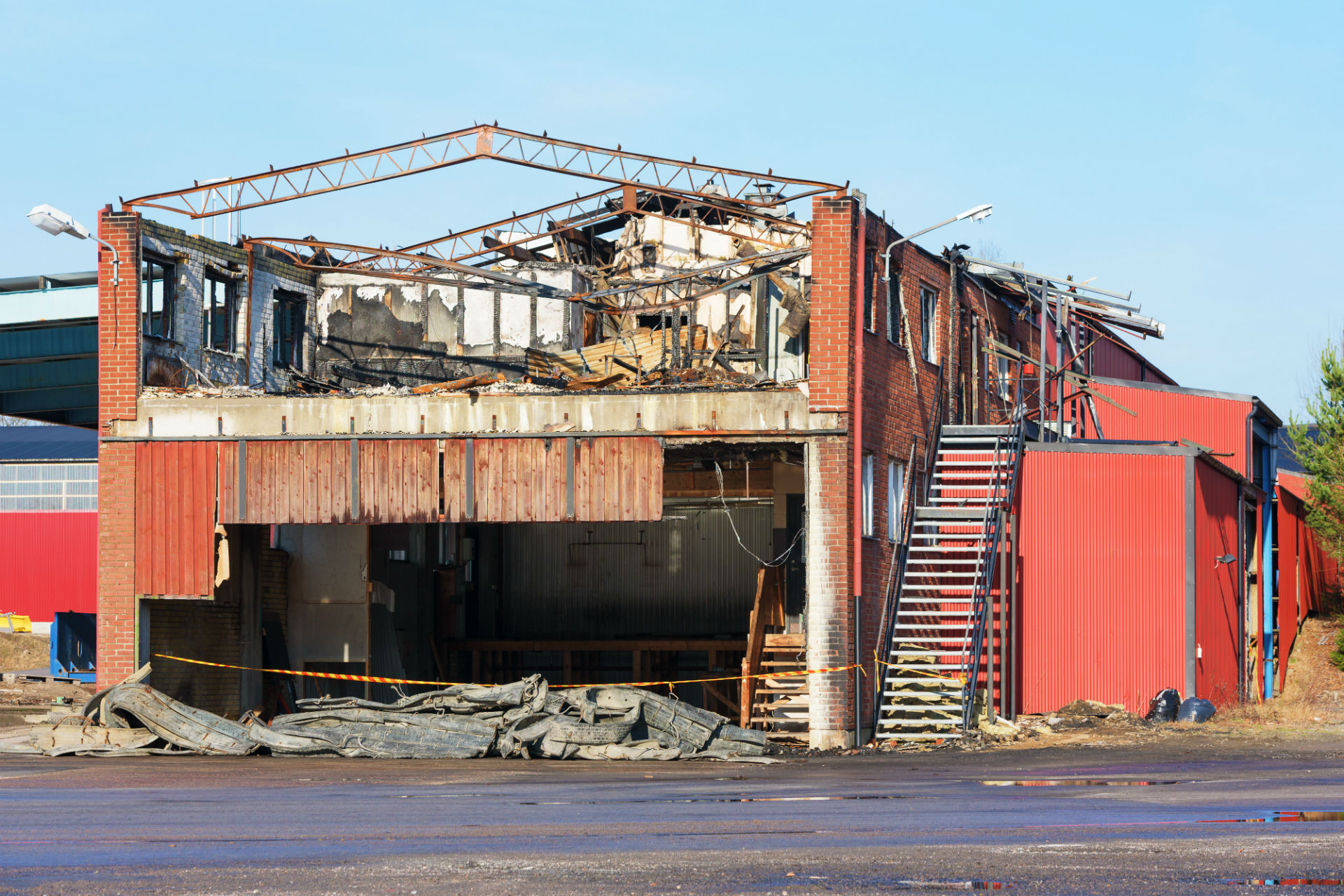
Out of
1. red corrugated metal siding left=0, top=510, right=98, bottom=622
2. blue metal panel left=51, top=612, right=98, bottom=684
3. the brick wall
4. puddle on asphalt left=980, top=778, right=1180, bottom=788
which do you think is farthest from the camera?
red corrugated metal siding left=0, top=510, right=98, bottom=622

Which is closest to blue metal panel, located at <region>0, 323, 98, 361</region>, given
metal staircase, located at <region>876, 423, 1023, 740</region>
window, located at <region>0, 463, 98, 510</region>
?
metal staircase, located at <region>876, 423, 1023, 740</region>

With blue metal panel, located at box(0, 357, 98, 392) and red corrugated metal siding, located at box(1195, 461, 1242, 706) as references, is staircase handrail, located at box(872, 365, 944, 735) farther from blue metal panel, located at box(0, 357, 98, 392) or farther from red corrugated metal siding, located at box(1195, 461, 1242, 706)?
blue metal panel, located at box(0, 357, 98, 392)

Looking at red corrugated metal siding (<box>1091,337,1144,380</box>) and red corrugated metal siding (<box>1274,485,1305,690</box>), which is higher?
red corrugated metal siding (<box>1091,337,1144,380</box>)

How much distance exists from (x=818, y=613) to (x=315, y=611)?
987 cm

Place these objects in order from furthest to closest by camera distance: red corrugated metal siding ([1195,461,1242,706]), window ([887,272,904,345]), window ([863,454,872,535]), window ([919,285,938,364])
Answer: window ([919,285,938,364]) < red corrugated metal siding ([1195,461,1242,706]) < window ([887,272,904,345]) < window ([863,454,872,535])

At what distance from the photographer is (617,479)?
23859mm

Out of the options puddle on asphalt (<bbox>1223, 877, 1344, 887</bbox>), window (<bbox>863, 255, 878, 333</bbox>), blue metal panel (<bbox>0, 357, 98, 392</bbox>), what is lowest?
puddle on asphalt (<bbox>1223, 877, 1344, 887</bbox>)

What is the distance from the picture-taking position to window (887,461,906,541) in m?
26.0

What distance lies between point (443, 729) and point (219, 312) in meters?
9.79

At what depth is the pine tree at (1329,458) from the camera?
39625mm

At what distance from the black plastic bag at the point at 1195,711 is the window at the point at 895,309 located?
25.8 ft

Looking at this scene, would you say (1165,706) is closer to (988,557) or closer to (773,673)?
(988,557)

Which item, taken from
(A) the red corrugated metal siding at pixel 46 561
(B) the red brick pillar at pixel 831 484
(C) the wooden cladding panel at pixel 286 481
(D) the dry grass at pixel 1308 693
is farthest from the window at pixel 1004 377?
(A) the red corrugated metal siding at pixel 46 561

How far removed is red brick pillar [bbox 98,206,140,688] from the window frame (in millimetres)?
11678
